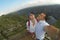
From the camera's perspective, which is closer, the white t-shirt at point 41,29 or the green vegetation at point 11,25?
the white t-shirt at point 41,29

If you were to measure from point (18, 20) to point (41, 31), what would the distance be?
67.6 inches

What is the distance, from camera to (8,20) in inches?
170

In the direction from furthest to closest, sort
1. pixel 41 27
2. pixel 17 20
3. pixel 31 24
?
pixel 17 20, pixel 31 24, pixel 41 27

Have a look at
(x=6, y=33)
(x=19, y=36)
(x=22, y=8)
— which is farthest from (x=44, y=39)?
(x=22, y=8)

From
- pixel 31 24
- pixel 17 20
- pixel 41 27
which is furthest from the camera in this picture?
pixel 17 20


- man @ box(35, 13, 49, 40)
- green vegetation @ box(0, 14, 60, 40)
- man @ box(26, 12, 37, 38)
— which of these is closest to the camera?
man @ box(35, 13, 49, 40)

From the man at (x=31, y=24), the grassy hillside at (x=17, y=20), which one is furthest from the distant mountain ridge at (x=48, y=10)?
the man at (x=31, y=24)

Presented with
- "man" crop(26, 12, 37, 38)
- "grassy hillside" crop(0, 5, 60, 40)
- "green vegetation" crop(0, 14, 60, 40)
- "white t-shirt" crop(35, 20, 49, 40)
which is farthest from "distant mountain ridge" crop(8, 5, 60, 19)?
"white t-shirt" crop(35, 20, 49, 40)

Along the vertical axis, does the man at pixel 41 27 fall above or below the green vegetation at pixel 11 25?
above

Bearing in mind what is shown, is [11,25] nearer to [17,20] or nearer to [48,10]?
[17,20]

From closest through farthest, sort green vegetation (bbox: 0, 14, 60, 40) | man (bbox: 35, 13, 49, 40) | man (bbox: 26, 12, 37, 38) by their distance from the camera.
Answer: man (bbox: 35, 13, 49, 40), man (bbox: 26, 12, 37, 38), green vegetation (bbox: 0, 14, 60, 40)

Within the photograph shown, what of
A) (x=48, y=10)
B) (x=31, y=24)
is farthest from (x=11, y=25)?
(x=31, y=24)

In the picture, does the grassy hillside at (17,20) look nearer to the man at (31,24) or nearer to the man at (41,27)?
the man at (31,24)

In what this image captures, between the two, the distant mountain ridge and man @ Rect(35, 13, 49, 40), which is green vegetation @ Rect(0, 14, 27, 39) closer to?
the distant mountain ridge
